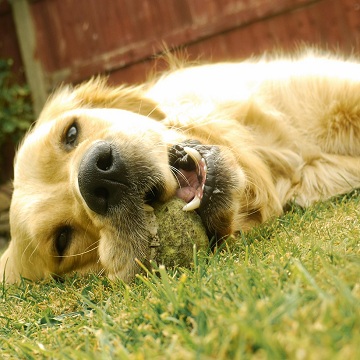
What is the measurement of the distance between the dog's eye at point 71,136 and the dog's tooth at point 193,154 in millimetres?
570

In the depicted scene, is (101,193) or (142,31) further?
(142,31)

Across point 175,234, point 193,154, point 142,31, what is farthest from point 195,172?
point 142,31

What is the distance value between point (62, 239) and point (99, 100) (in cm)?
92

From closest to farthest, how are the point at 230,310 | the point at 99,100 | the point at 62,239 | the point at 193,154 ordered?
the point at 230,310 < the point at 193,154 < the point at 62,239 < the point at 99,100

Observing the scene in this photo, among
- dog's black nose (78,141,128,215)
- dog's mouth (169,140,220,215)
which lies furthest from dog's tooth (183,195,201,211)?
dog's black nose (78,141,128,215)

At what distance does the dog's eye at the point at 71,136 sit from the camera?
7.86ft

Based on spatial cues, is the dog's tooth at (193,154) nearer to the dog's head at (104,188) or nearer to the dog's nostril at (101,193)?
the dog's head at (104,188)

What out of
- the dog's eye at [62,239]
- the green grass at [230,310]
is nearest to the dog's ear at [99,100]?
the dog's eye at [62,239]

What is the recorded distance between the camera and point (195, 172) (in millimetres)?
2107

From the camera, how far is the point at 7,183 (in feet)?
22.6

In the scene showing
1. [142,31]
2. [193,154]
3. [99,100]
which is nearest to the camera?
[193,154]

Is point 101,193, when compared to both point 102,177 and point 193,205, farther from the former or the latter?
point 193,205

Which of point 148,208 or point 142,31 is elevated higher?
point 142,31

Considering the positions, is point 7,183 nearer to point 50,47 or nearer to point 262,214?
point 50,47
